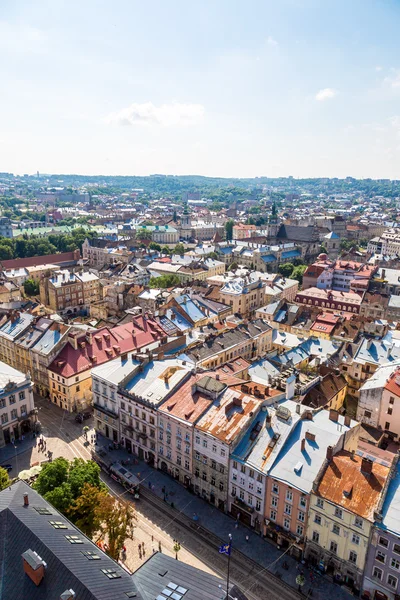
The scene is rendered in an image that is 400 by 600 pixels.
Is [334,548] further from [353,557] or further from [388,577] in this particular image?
[388,577]

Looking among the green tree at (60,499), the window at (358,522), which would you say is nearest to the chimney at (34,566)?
the green tree at (60,499)

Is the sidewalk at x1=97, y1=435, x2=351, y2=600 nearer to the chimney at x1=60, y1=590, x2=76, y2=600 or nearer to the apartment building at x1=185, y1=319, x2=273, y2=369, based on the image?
the apartment building at x1=185, y1=319, x2=273, y2=369

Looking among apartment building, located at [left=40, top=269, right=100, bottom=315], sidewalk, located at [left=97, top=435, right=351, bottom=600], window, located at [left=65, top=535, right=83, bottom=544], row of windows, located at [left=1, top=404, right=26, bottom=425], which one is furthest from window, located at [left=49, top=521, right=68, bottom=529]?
apartment building, located at [left=40, top=269, right=100, bottom=315]

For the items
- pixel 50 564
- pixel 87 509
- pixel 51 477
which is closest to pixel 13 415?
pixel 51 477

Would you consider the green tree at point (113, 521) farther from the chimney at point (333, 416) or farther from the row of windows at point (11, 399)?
the row of windows at point (11, 399)

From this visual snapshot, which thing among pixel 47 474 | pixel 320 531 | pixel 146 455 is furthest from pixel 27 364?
pixel 320 531

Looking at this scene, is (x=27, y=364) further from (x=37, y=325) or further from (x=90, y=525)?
(x=90, y=525)
